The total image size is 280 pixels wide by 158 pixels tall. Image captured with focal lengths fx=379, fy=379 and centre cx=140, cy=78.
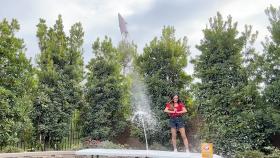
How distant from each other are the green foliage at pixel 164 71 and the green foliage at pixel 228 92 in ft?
3.58

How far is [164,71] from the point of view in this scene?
15281 millimetres

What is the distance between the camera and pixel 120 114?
16.6m

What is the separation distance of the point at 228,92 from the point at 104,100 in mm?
5525

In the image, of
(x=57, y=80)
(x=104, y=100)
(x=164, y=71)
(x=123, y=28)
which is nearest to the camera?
(x=164, y=71)

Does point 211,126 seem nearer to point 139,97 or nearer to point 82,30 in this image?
point 139,97

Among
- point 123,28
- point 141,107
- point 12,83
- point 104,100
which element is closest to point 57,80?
point 104,100

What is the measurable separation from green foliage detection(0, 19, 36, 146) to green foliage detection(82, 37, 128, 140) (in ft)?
9.61

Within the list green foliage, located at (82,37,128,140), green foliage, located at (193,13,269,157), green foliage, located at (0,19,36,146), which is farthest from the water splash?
green foliage, located at (0,19,36,146)

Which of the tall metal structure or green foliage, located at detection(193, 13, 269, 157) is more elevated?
the tall metal structure

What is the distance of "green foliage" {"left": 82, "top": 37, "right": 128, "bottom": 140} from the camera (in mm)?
16031

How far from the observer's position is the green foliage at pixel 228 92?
12656mm

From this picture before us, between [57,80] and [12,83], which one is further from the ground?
[57,80]

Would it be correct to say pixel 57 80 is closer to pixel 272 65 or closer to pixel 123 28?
pixel 123 28

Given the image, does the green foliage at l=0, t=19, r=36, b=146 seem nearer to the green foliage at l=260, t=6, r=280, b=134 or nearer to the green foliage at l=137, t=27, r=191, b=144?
the green foliage at l=137, t=27, r=191, b=144
